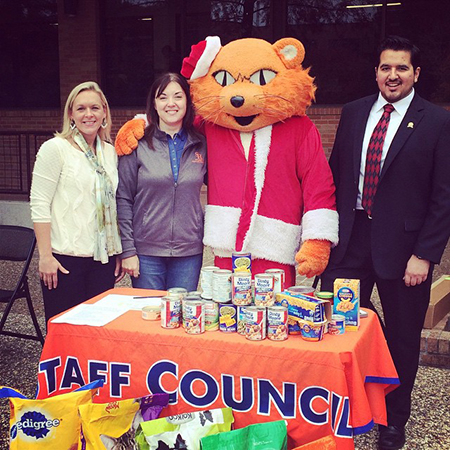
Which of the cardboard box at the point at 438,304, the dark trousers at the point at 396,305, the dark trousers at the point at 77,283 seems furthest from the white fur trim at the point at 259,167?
the cardboard box at the point at 438,304

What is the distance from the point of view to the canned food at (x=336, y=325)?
96.0 inches

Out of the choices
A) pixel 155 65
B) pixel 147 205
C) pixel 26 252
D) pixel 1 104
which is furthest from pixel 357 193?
pixel 1 104

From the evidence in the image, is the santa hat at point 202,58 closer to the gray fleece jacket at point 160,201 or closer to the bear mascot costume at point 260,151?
the bear mascot costume at point 260,151

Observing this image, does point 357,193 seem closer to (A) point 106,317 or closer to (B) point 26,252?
(A) point 106,317

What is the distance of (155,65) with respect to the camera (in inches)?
381

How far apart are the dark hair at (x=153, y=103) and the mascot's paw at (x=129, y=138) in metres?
0.04

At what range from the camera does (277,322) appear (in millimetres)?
2352

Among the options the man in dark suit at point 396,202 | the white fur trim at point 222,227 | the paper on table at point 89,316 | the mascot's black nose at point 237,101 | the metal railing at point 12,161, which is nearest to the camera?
the paper on table at point 89,316

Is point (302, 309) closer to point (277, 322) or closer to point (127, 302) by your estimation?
point (277, 322)

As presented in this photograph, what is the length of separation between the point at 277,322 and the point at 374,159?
1036 millimetres

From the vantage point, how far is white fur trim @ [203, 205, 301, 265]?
3145 mm

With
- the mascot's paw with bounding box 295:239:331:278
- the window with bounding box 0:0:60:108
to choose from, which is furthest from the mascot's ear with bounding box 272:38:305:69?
the window with bounding box 0:0:60:108

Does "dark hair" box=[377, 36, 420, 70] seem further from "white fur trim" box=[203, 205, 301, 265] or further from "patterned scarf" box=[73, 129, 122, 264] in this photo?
"patterned scarf" box=[73, 129, 122, 264]

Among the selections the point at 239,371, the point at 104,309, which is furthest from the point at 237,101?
the point at 239,371
